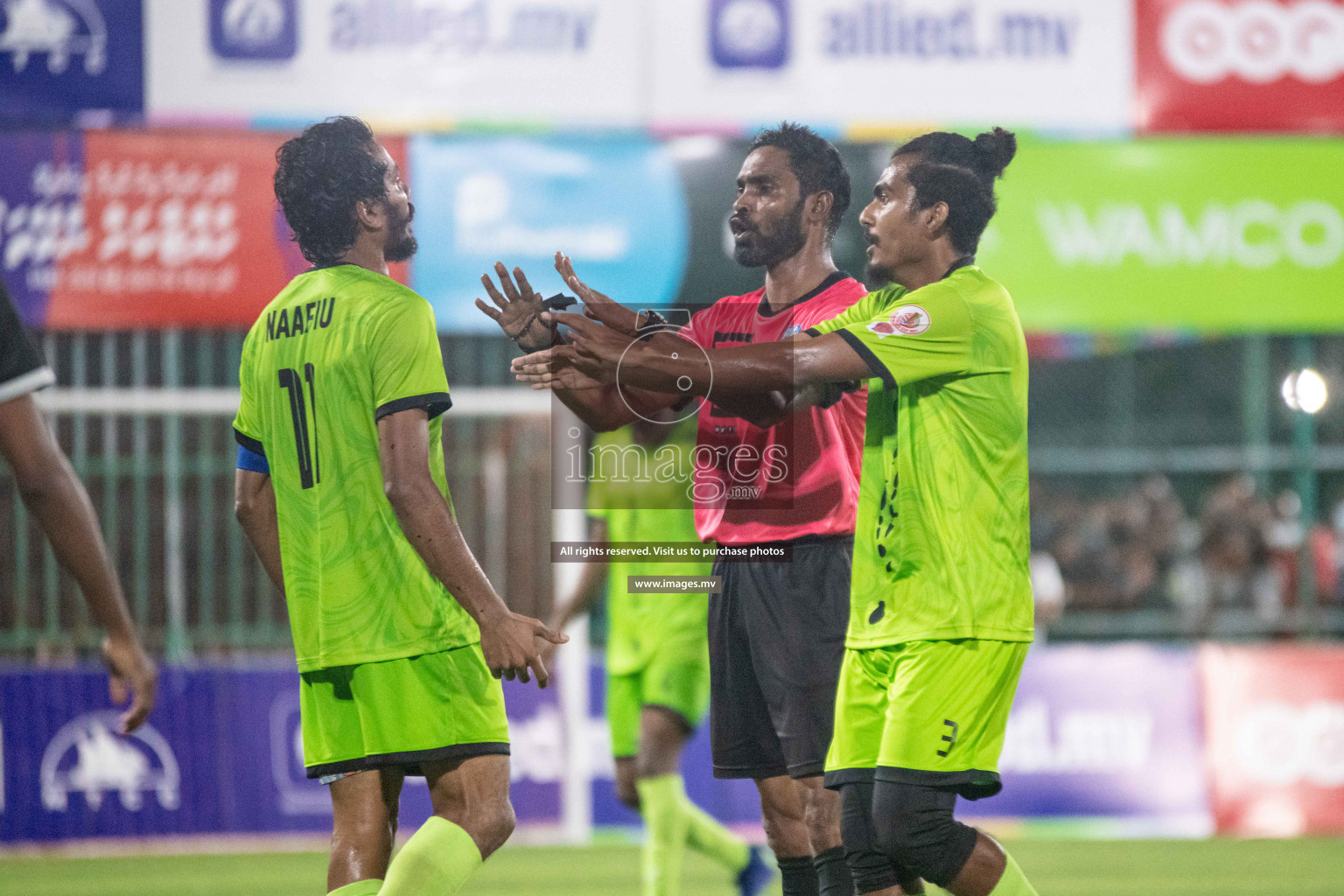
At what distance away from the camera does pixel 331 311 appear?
3.52 m

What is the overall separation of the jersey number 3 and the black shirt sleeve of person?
53 centimetres

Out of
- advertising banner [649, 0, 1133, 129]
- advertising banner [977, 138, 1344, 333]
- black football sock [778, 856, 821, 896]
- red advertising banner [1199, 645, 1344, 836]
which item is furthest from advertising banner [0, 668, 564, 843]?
black football sock [778, 856, 821, 896]

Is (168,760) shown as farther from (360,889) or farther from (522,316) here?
(522,316)

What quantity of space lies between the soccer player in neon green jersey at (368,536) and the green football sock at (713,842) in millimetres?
2401

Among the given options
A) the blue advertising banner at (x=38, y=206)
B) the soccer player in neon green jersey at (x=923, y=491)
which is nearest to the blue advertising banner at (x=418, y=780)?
the blue advertising banner at (x=38, y=206)

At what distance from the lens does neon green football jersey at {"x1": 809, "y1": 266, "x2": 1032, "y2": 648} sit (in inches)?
148

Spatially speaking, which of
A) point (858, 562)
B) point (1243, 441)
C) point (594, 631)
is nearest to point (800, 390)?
point (858, 562)

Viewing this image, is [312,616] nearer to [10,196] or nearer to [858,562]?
[858,562]

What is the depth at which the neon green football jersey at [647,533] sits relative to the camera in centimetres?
569

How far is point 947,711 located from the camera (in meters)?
3.73

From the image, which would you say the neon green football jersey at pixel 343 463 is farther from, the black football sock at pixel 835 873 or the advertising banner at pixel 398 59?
the advertising banner at pixel 398 59

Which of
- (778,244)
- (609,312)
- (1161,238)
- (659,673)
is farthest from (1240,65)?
(609,312)

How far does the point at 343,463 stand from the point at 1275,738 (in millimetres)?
7302

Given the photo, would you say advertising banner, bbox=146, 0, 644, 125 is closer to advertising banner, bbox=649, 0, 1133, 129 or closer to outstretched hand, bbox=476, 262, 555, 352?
advertising banner, bbox=649, 0, 1133, 129
